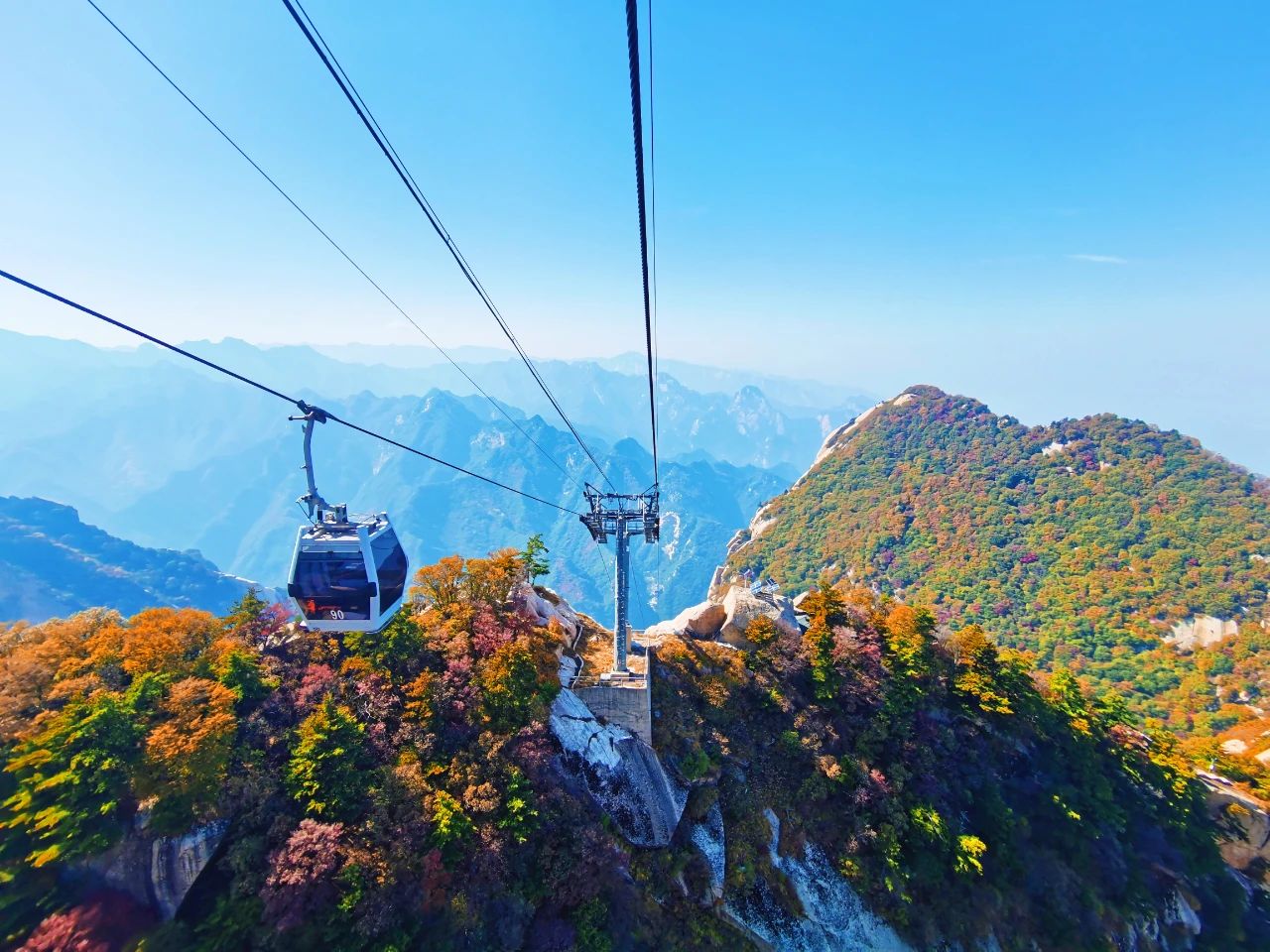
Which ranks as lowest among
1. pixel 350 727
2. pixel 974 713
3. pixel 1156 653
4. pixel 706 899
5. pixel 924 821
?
pixel 1156 653

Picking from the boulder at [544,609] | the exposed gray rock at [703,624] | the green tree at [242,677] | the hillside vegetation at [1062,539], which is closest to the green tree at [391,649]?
the green tree at [242,677]

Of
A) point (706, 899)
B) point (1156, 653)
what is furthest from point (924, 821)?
point (1156, 653)

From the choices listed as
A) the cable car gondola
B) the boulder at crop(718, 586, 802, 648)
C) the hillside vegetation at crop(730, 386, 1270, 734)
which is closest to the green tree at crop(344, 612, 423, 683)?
the cable car gondola

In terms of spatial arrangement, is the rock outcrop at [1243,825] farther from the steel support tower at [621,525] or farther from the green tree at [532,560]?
the green tree at [532,560]

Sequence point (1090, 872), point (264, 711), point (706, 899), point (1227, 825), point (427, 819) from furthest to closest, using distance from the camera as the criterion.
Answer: point (1227, 825)
point (1090, 872)
point (706, 899)
point (264, 711)
point (427, 819)

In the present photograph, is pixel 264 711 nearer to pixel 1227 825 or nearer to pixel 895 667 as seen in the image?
pixel 895 667

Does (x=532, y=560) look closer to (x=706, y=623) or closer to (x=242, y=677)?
(x=706, y=623)
